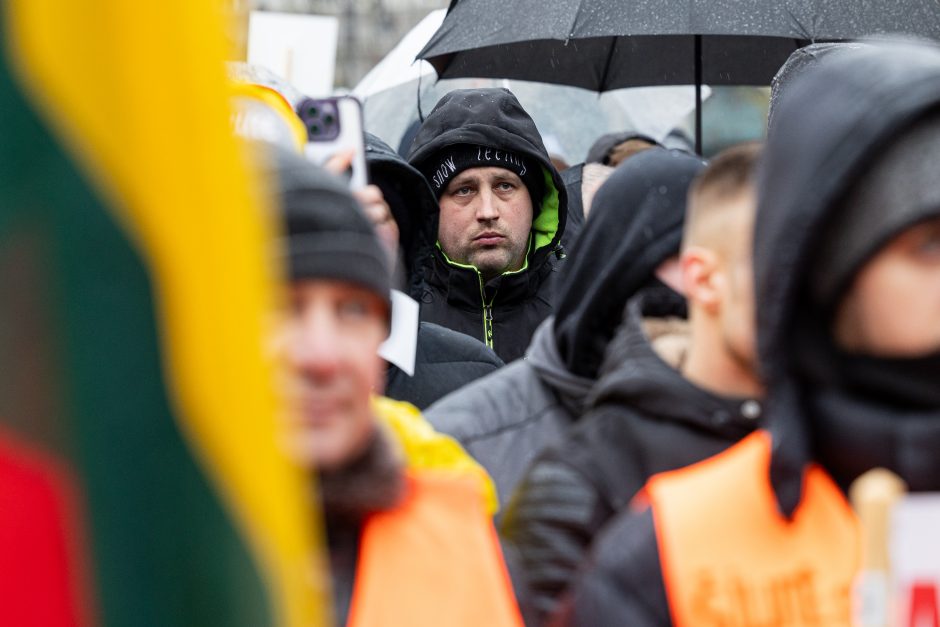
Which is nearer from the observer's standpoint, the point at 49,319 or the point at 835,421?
the point at 49,319

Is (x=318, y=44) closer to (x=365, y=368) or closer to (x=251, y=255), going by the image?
(x=365, y=368)

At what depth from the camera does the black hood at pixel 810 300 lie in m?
2.13

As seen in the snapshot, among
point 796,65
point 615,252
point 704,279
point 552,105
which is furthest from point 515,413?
point 552,105

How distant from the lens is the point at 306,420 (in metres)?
2.11

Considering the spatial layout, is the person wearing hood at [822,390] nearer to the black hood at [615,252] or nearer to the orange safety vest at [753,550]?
the orange safety vest at [753,550]

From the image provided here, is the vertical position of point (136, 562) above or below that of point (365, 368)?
above

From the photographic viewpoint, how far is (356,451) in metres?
2.16

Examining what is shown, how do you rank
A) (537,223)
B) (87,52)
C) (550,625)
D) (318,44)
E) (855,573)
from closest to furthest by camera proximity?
1. (87,52)
2. (855,573)
3. (550,625)
4. (537,223)
5. (318,44)

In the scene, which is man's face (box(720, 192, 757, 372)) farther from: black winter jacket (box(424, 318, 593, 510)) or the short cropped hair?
black winter jacket (box(424, 318, 593, 510))

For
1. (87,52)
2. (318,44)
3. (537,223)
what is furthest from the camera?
(318,44)

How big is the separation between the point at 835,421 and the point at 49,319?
1.28 metres

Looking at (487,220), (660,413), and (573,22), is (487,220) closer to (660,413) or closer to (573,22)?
(573,22)

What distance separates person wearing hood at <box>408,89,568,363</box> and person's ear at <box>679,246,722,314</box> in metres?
2.72

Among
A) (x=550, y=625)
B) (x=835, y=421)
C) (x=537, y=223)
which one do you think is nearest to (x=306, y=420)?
(x=550, y=625)
